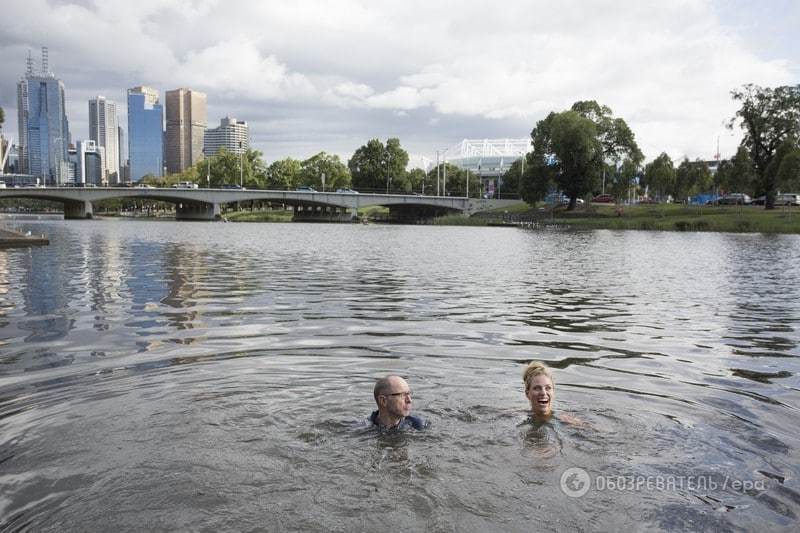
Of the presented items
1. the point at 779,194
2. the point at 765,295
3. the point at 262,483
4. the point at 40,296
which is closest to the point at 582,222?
the point at 779,194

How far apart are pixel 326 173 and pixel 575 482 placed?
153m

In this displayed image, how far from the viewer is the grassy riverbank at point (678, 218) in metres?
70.2

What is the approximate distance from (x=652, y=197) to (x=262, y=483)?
154701 millimetres

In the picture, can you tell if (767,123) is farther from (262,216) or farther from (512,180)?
(262,216)

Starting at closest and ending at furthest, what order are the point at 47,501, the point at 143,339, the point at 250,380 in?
the point at 47,501, the point at 250,380, the point at 143,339

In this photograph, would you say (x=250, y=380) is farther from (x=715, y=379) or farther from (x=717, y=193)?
(x=717, y=193)

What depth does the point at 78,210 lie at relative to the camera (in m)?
115

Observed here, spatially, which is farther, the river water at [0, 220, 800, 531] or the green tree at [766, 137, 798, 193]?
the green tree at [766, 137, 798, 193]

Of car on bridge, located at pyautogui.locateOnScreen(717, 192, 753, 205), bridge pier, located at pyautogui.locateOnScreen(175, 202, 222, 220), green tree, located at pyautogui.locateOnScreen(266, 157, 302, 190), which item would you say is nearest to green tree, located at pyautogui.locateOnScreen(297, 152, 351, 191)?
green tree, located at pyautogui.locateOnScreen(266, 157, 302, 190)

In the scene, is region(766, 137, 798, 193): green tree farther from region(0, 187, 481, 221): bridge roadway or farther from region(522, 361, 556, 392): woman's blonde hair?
region(522, 361, 556, 392): woman's blonde hair

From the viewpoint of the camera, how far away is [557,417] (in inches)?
283

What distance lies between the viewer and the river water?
16.4 feet

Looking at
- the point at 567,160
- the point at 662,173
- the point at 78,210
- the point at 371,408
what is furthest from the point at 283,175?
the point at 371,408

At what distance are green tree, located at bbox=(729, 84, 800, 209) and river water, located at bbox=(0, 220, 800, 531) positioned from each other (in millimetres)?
71743
